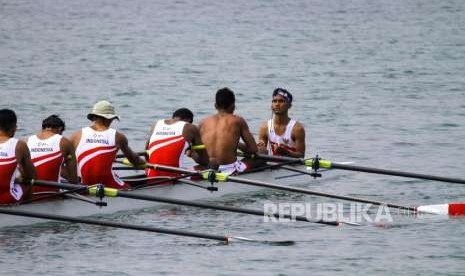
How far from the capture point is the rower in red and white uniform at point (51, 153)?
59.3ft

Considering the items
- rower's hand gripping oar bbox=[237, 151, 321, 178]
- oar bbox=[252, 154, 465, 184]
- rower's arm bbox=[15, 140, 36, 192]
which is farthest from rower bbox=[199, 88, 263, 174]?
rower's arm bbox=[15, 140, 36, 192]

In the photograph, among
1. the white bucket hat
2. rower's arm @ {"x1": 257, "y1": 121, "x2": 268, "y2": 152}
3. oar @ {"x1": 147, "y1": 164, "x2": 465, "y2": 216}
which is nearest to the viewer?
the white bucket hat

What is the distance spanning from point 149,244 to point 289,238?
1.91 metres

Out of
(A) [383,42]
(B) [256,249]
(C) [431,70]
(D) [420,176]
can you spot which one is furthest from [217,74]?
(B) [256,249]

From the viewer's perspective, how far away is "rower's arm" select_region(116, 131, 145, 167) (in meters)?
18.7

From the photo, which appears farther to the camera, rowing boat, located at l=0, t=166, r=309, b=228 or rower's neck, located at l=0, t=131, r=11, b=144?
rowing boat, located at l=0, t=166, r=309, b=228

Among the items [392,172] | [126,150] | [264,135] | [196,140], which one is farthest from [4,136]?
[392,172]

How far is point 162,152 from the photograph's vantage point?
1991cm

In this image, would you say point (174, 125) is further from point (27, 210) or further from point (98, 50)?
point (98, 50)

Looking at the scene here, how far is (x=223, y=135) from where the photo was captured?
2042 centimetres

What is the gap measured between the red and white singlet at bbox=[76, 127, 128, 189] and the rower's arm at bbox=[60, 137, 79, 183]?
1.02ft

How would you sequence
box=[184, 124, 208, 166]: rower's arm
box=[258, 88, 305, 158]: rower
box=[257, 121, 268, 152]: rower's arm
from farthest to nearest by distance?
1. box=[257, 121, 268, 152]: rower's arm
2. box=[258, 88, 305, 158]: rower
3. box=[184, 124, 208, 166]: rower's arm

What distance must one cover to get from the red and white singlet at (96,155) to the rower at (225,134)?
6.65 ft

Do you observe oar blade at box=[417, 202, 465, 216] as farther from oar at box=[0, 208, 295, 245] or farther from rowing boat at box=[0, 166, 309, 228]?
oar at box=[0, 208, 295, 245]
